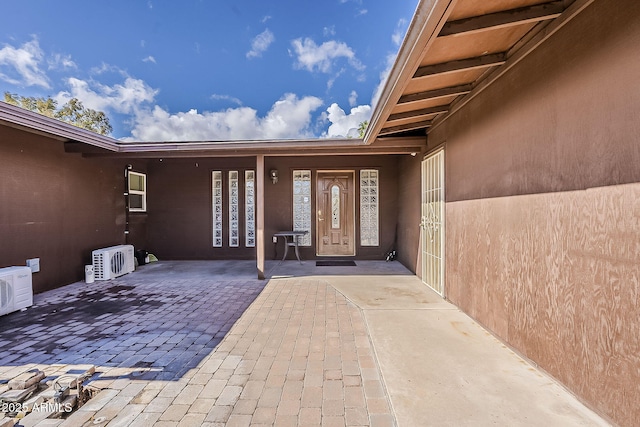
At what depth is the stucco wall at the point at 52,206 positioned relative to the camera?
395cm

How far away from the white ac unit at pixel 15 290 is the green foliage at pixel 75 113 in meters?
13.1

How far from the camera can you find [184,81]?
489 inches

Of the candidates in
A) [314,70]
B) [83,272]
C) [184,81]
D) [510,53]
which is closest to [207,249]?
[83,272]

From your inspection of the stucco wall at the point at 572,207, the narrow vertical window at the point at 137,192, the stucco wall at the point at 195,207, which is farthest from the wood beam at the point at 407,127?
the narrow vertical window at the point at 137,192

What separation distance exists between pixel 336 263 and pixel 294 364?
14.0 feet

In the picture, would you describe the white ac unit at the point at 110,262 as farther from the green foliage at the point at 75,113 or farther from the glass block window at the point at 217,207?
the green foliage at the point at 75,113

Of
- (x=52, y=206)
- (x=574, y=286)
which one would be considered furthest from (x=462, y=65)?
(x=52, y=206)

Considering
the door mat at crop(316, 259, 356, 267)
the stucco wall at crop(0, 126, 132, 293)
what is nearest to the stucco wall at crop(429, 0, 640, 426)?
the door mat at crop(316, 259, 356, 267)

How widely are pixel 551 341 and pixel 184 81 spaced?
14.6m

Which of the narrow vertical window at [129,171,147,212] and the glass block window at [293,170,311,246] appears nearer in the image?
the narrow vertical window at [129,171,147,212]

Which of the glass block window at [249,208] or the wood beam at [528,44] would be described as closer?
the wood beam at [528,44]

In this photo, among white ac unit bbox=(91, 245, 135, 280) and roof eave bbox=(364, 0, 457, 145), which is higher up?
roof eave bbox=(364, 0, 457, 145)

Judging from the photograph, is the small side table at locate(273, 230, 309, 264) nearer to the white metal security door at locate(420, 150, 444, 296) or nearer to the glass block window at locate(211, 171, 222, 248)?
the glass block window at locate(211, 171, 222, 248)

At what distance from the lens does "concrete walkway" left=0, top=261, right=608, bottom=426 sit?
5.35 ft
